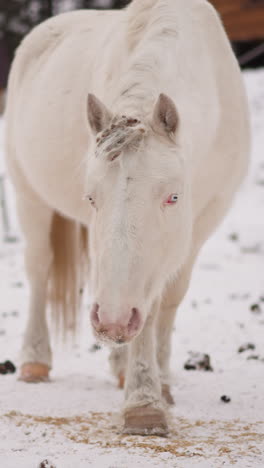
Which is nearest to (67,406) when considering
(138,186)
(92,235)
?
(92,235)

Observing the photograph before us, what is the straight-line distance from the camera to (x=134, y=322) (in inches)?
95.9

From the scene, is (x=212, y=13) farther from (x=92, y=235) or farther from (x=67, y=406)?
(x=67, y=406)

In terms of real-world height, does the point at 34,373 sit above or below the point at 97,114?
below

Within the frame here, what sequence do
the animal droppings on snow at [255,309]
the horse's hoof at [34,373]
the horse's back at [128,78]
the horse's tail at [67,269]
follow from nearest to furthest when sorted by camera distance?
the horse's back at [128,78] → the horse's hoof at [34,373] → the horse's tail at [67,269] → the animal droppings on snow at [255,309]

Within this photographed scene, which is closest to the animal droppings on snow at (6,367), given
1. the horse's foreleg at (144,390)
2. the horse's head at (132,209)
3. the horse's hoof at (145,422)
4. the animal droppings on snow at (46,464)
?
the horse's foreleg at (144,390)

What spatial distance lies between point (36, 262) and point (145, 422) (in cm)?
182

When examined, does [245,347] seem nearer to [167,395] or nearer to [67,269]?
[167,395]

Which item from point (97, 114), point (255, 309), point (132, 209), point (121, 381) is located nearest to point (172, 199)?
point (132, 209)

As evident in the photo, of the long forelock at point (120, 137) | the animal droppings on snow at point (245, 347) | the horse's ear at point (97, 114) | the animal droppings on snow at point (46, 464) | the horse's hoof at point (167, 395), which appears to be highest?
the horse's ear at point (97, 114)

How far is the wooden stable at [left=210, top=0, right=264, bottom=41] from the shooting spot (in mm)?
14289

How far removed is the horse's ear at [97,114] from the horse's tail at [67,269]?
1.96 m

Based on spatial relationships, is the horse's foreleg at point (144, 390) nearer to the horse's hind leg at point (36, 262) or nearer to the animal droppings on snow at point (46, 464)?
the animal droppings on snow at point (46, 464)

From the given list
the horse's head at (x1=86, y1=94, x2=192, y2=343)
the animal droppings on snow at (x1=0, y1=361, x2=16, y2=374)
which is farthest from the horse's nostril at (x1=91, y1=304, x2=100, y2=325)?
the animal droppings on snow at (x1=0, y1=361, x2=16, y2=374)

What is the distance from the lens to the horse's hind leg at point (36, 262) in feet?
15.1
